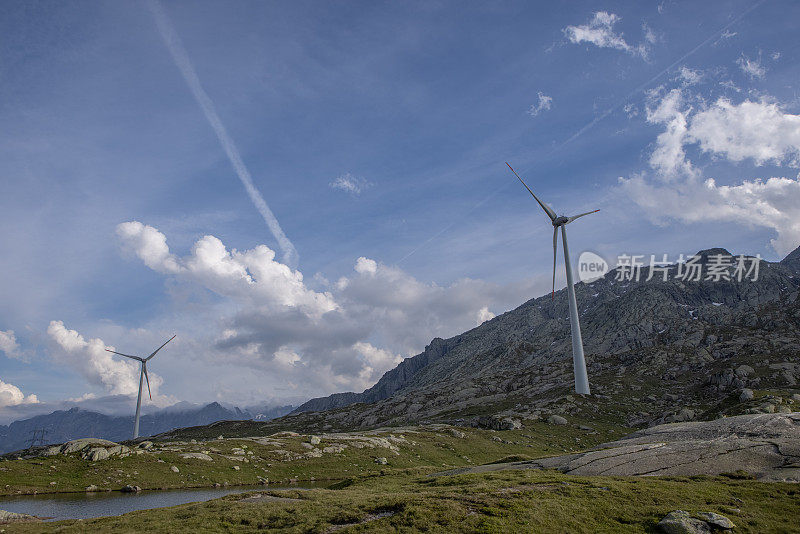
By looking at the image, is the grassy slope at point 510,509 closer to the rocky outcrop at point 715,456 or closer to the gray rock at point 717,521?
the gray rock at point 717,521

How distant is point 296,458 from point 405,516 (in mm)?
71691

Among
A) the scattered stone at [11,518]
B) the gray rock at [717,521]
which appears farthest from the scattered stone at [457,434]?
the scattered stone at [11,518]

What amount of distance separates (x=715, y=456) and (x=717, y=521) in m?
20.6

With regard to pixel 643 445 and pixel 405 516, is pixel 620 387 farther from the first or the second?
pixel 405 516

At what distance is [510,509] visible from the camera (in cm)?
2947

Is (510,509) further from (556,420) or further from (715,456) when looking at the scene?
(556,420)

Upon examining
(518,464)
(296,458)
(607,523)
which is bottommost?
(296,458)

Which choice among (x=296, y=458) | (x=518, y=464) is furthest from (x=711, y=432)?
(x=296, y=458)

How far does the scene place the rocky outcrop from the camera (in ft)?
127

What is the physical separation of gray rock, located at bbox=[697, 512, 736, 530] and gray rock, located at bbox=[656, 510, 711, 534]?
1.26 feet

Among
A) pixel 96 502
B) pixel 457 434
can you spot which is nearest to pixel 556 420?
pixel 457 434

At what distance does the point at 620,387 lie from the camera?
176875 millimetres

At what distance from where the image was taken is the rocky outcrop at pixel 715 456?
38.8 meters

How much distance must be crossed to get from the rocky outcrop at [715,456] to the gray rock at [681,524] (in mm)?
15217
